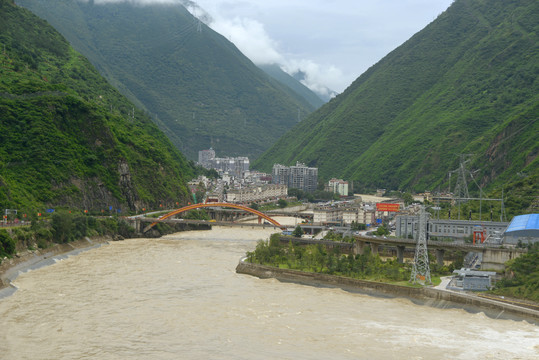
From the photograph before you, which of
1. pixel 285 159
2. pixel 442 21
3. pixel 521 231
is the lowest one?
pixel 521 231

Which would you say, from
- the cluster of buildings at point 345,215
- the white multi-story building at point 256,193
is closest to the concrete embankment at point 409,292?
the cluster of buildings at point 345,215

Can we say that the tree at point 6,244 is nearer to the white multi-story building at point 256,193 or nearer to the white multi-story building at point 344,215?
the white multi-story building at point 344,215

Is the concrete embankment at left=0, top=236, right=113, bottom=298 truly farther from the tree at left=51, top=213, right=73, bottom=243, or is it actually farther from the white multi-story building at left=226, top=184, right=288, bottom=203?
the white multi-story building at left=226, top=184, right=288, bottom=203

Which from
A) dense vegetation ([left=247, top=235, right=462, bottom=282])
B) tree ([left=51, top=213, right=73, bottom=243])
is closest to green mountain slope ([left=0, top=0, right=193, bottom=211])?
tree ([left=51, top=213, right=73, bottom=243])

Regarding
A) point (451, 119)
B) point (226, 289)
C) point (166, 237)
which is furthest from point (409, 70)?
point (226, 289)

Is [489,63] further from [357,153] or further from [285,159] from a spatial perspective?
[285,159]

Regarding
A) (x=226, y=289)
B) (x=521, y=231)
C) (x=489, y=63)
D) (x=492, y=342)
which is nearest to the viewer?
(x=492, y=342)
